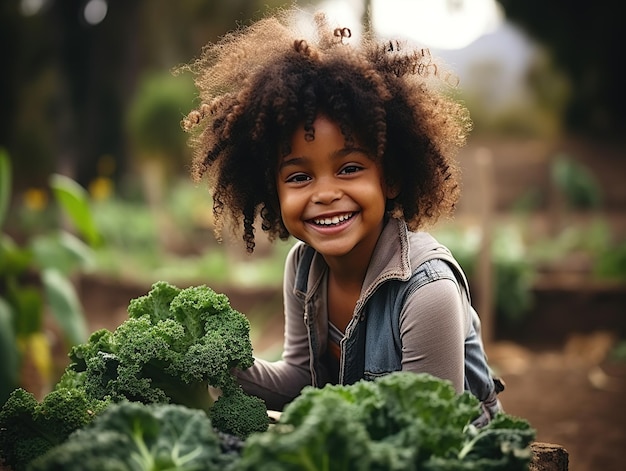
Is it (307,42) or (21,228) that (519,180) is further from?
(307,42)

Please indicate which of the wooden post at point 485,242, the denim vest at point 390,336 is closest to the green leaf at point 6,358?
the denim vest at point 390,336

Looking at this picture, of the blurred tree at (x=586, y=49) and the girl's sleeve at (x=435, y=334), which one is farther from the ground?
the blurred tree at (x=586, y=49)

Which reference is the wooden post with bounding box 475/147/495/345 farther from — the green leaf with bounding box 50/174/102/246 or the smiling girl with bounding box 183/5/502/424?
the smiling girl with bounding box 183/5/502/424

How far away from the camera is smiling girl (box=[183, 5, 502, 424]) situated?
→ 212 centimetres

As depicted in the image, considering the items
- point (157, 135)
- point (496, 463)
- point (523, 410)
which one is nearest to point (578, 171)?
point (523, 410)

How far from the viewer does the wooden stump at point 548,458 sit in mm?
1952

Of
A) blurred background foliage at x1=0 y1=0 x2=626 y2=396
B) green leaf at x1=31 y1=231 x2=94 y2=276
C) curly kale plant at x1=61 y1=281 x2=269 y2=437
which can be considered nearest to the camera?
curly kale plant at x1=61 y1=281 x2=269 y2=437

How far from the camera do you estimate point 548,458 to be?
1983 millimetres

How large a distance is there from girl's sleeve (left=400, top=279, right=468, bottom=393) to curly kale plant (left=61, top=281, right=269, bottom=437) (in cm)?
42

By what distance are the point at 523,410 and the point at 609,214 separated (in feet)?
32.1

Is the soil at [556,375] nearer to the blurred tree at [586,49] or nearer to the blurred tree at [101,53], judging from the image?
the blurred tree at [586,49]

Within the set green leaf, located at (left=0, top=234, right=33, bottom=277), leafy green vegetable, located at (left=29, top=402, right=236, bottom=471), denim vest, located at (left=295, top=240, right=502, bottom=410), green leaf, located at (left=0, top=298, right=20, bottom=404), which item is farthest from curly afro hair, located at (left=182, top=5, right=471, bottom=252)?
green leaf, located at (left=0, top=234, right=33, bottom=277)

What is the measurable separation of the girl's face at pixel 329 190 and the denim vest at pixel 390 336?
179 mm

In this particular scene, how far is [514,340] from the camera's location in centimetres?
818
